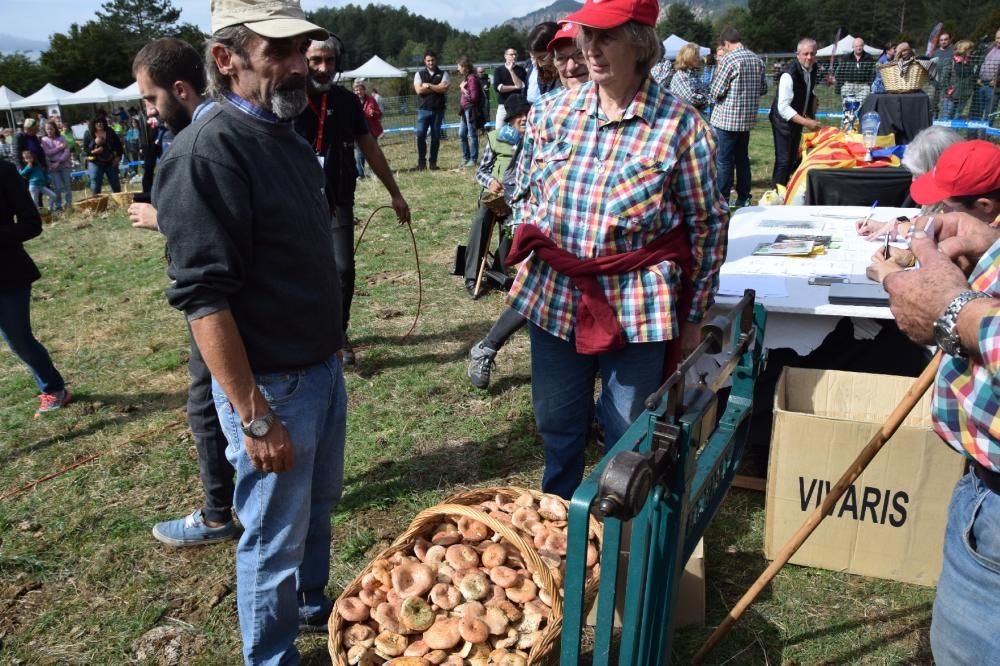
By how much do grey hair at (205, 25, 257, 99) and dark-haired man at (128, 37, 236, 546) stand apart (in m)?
0.71

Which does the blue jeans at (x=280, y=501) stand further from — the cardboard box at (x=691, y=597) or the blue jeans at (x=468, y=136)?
the blue jeans at (x=468, y=136)

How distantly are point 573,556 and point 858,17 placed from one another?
8350 centimetres

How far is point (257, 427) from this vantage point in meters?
1.97

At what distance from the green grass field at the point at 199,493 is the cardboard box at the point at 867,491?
97 mm

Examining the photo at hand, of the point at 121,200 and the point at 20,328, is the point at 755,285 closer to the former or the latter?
the point at 20,328

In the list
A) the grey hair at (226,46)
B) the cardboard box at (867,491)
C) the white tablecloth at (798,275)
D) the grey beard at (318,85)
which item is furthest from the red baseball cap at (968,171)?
the grey beard at (318,85)

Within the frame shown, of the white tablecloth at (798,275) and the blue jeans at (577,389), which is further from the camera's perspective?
the white tablecloth at (798,275)

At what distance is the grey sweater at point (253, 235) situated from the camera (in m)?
1.80

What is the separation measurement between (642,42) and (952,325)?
1326mm

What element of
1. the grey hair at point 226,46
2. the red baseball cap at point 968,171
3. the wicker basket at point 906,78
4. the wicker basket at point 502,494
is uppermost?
the wicker basket at point 906,78

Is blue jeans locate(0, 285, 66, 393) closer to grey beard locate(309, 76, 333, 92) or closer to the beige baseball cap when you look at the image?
grey beard locate(309, 76, 333, 92)

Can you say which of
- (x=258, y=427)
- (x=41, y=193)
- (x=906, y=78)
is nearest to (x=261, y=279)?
(x=258, y=427)

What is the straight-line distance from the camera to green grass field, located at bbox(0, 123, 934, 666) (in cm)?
275

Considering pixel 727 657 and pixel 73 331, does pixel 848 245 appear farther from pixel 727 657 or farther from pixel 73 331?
pixel 73 331
